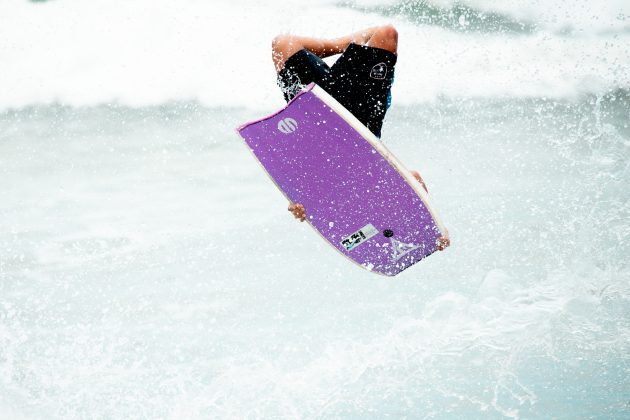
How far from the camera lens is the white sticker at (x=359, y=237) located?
21.6ft

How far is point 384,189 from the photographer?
20.0ft

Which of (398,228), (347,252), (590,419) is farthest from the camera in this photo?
(590,419)

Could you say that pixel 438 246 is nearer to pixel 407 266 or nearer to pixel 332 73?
pixel 407 266

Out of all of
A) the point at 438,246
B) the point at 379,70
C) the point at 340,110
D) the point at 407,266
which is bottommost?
the point at 407,266

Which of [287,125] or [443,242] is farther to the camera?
[443,242]

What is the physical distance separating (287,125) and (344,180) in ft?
2.57

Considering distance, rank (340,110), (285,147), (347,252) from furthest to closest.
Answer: (347,252) → (285,147) → (340,110)

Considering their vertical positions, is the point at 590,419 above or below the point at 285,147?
below

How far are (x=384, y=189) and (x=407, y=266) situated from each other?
1239 mm

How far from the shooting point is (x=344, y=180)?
6109mm

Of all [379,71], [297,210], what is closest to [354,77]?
[379,71]

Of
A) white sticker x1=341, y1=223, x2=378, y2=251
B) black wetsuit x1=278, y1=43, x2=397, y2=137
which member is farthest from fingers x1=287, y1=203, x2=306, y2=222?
black wetsuit x1=278, y1=43, x2=397, y2=137

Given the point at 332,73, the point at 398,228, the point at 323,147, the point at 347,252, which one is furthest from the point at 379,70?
the point at 347,252

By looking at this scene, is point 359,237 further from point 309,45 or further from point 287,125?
point 309,45
